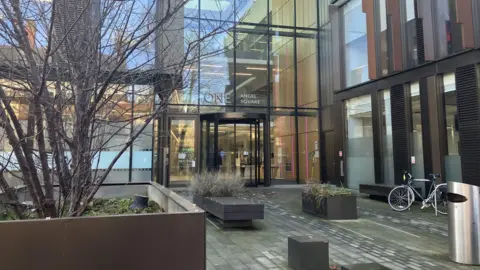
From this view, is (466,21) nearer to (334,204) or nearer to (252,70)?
(334,204)

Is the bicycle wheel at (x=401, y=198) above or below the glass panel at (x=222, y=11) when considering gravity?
below

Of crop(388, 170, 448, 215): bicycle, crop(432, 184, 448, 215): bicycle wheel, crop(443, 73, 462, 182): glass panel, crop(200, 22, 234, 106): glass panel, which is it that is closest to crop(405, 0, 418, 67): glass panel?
crop(443, 73, 462, 182): glass panel

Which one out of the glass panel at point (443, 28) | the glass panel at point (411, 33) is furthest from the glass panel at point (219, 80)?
the glass panel at point (443, 28)

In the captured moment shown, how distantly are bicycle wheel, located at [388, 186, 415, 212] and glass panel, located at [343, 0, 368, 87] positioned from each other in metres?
5.90

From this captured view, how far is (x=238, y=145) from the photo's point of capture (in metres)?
18.1

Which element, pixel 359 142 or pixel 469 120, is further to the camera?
pixel 359 142

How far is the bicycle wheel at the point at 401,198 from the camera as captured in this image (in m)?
10.9

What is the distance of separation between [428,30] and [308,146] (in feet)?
27.6

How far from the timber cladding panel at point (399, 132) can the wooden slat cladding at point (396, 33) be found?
2.75ft

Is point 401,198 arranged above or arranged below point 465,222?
below

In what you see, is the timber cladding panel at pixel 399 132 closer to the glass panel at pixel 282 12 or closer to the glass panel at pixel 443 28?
the glass panel at pixel 443 28

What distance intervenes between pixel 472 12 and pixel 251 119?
9815 mm

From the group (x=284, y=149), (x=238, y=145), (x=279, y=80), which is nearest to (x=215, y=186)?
(x=238, y=145)

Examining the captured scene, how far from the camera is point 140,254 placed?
126 inches
